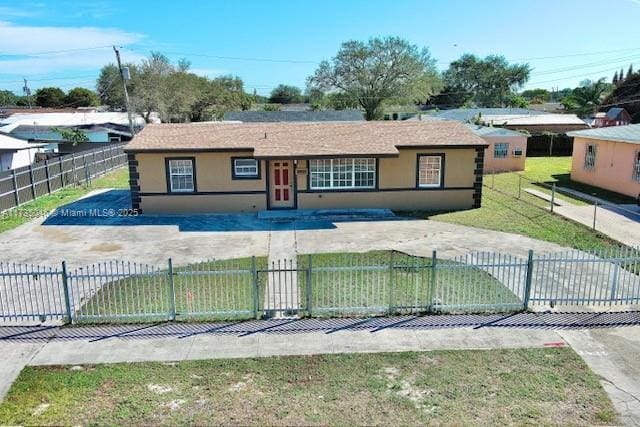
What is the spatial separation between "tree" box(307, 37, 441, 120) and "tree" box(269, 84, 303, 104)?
56599mm

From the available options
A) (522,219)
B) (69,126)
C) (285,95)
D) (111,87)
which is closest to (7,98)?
(111,87)

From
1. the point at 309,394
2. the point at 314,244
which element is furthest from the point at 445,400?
the point at 314,244

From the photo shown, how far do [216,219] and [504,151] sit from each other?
2181 cm

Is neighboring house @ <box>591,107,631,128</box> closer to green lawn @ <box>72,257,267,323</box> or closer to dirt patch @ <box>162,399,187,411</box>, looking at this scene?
green lawn @ <box>72,257,267,323</box>

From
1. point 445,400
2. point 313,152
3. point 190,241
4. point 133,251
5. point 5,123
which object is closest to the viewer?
point 445,400

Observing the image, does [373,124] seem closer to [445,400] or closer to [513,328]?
[513,328]

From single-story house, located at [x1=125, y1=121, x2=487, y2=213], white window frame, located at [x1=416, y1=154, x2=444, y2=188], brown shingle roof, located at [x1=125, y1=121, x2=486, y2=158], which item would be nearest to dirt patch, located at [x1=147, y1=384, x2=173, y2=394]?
brown shingle roof, located at [x1=125, y1=121, x2=486, y2=158]

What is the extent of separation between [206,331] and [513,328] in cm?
632

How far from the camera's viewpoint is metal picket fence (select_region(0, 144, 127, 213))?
75.4 feet

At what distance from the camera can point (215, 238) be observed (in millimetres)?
17969

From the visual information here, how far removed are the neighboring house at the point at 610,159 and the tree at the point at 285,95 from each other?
103m

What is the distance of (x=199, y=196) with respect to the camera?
21688mm

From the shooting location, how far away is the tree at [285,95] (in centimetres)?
12938

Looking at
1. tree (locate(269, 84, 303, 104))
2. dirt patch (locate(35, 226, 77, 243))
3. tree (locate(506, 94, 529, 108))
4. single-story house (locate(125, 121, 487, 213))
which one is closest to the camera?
dirt patch (locate(35, 226, 77, 243))
